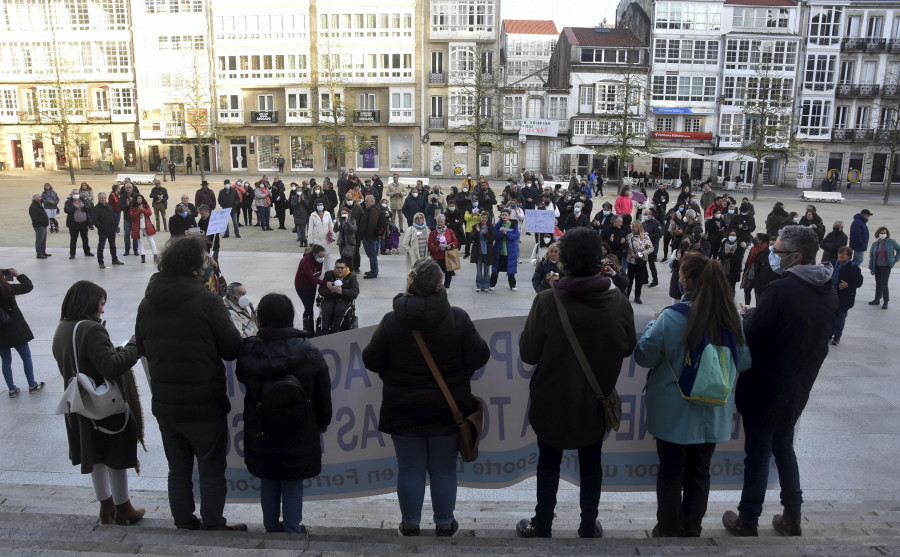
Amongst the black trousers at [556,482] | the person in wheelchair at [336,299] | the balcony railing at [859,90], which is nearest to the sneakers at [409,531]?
the black trousers at [556,482]

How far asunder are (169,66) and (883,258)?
165 ft

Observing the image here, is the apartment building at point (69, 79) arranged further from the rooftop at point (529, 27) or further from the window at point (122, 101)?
the rooftop at point (529, 27)

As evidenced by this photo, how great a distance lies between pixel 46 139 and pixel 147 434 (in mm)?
54362

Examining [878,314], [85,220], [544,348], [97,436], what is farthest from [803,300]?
[85,220]

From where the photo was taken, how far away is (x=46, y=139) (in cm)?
5150

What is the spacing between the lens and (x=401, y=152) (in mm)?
52031

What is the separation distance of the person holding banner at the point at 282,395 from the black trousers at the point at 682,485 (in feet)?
6.24

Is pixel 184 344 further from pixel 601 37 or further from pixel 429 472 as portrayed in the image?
pixel 601 37

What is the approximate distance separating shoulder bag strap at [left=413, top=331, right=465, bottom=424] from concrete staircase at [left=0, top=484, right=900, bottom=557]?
638mm

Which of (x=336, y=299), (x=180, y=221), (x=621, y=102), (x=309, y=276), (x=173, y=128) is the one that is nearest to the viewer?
(x=336, y=299)

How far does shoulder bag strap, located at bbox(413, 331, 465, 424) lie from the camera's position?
3.56 metres

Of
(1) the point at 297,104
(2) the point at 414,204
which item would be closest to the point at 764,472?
(2) the point at 414,204

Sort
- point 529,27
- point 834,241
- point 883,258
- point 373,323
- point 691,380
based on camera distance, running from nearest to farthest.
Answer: point 691,380
point 373,323
point 883,258
point 834,241
point 529,27

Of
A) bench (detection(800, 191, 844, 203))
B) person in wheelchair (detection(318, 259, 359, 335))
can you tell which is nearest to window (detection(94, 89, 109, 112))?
bench (detection(800, 191, 844, 203))
